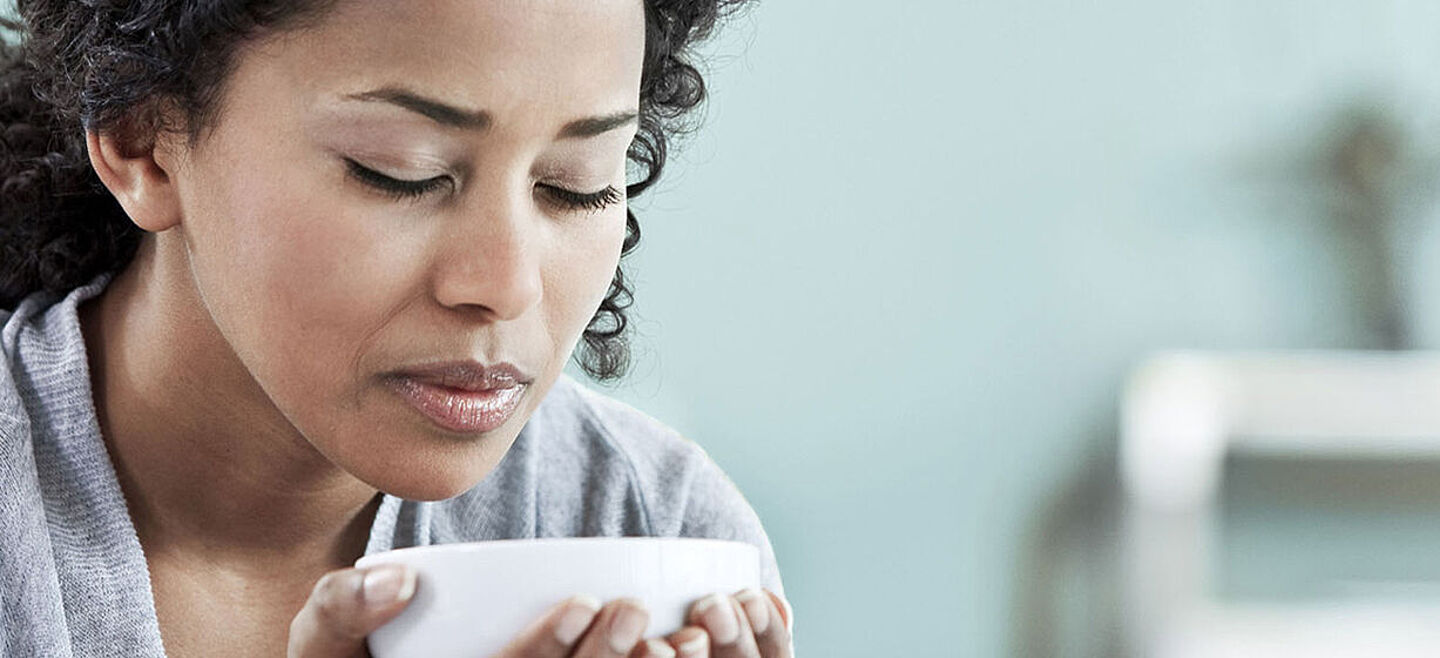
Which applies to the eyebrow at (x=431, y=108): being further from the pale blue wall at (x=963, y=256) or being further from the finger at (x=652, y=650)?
the pale blue wall at (x=963, y=256)

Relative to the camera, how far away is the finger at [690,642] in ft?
2.26

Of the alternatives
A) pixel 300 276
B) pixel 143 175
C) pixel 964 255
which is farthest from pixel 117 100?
pixel 964 255

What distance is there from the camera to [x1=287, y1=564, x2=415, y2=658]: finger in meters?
0.69

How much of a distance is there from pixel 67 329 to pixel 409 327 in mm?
309

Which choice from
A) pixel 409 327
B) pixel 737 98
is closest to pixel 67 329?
pixel 409 327

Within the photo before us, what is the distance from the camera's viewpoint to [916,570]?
2.53m

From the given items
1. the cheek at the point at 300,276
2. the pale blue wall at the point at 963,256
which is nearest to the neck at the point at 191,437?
A: the cheek at the point at 300,276

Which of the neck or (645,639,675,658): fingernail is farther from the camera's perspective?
the neck

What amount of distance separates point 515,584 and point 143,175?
1.21 feet

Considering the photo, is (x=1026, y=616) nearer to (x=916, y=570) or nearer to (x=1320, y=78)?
(x=916, y=570)

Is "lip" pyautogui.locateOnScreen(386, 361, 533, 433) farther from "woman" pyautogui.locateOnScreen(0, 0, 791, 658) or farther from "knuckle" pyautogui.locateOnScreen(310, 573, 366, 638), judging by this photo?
"knuckle" pyautogui.locateOnScreen(310, 573, 366, 638)

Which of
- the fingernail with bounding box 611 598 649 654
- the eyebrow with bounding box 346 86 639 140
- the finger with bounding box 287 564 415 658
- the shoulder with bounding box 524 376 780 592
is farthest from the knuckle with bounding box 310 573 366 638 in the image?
the shoulder with bounding box 524 376 780 592

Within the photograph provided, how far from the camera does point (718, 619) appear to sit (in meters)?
0.71

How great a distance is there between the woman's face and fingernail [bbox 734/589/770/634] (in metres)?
0.17
